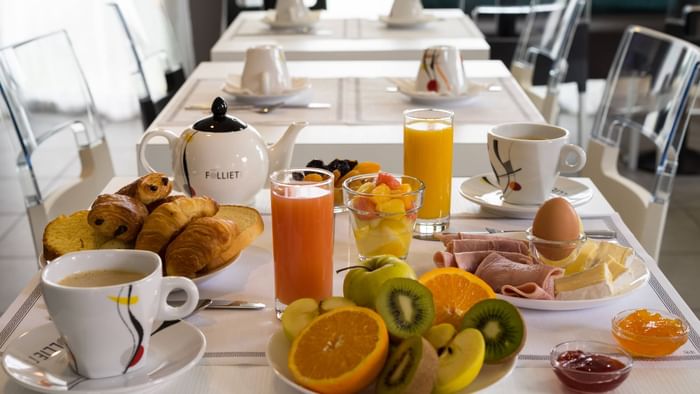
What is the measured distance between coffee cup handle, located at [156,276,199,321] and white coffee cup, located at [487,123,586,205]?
0.54 m

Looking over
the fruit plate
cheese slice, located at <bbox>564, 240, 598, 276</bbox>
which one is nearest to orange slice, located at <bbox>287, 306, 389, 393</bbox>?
the fruit plate

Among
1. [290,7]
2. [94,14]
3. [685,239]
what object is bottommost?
[685,239]

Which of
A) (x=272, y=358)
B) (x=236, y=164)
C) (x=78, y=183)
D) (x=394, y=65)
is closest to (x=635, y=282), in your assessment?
(x=272, y=358)

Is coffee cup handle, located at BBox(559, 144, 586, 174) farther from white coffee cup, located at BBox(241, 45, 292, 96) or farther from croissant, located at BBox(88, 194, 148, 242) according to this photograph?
white coffee cup, located at BBox(241, 45, 292, 96)

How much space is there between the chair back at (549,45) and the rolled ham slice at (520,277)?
1.93 metres

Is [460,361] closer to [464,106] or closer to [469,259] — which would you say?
[469,259]

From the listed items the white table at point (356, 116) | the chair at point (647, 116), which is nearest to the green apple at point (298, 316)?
the white table at point (356, 116)

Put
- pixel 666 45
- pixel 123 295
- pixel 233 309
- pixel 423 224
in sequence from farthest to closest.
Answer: pixel 666 45
pixel 423 224
pixel 233 309
pixel 123 295

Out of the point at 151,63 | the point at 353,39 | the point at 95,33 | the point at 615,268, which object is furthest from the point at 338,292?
the point at 95,33

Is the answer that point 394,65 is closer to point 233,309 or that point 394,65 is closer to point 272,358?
point 233,309

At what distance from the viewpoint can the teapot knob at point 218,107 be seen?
3.91 feet

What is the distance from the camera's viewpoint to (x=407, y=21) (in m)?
2.89

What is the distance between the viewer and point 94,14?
455cm

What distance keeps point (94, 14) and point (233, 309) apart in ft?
13.0
